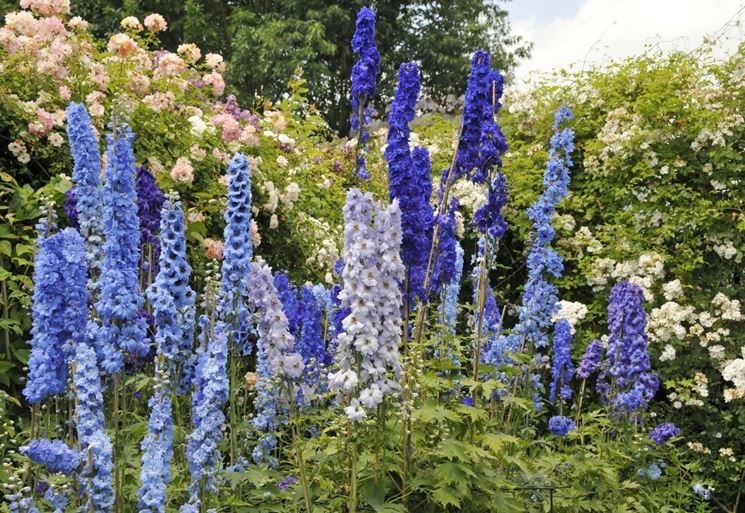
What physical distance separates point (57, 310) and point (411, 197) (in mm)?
1539

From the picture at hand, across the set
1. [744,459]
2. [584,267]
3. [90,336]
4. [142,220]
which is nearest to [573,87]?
[584,267]

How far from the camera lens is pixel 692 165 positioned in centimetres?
715

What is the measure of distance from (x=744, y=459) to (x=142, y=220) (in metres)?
4.76

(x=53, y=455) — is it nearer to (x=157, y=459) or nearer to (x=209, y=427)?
(x=157, y=459)

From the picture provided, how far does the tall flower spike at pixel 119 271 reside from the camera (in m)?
2.78

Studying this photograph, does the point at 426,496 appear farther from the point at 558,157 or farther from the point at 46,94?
the point at 46,94

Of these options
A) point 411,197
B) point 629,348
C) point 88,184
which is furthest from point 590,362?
point 88,184

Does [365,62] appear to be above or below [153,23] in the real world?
below

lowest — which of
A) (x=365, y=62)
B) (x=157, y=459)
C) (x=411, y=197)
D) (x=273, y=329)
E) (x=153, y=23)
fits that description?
(x=157, y=459)

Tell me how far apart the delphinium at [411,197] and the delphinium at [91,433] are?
1509 mm

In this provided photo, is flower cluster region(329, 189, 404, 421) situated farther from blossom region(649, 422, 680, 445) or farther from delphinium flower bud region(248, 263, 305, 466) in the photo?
blossom region(649, 422, 680, 445)

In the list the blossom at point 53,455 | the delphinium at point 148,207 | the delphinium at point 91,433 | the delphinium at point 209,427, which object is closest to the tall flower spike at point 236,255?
the delphinium at point 209,427

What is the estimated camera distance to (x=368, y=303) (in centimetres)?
283

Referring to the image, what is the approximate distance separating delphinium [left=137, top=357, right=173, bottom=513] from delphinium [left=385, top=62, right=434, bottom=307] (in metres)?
1.30
